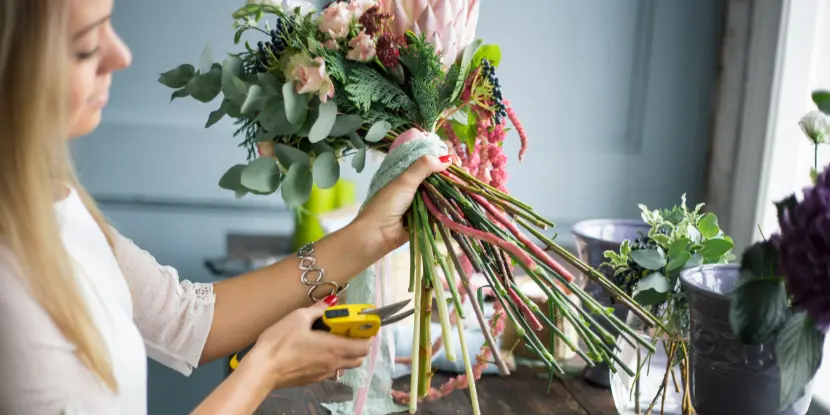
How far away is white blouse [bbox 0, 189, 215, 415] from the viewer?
0.58 meters

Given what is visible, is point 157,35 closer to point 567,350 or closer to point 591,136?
point 591,136

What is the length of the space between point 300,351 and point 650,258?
15.1 inches

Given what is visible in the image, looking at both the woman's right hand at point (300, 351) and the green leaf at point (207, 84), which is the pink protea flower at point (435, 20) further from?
Result: the woman's right hand at point (300, 351)

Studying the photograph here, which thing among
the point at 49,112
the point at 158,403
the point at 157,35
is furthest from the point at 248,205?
the point at 49,112

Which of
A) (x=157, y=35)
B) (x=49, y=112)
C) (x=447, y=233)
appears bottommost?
(x=447, y=233)

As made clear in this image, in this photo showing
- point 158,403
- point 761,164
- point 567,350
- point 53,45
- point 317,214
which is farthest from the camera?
point 158,403

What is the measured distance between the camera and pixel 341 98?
0.82 m

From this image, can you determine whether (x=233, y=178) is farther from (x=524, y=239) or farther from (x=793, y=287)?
(x=793, y=287)

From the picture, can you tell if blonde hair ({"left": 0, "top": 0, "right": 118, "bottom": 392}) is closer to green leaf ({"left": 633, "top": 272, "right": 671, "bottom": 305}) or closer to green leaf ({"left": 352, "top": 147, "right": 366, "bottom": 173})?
green leaf ({"left": 352, "top": 147, "right": 366, "bottom": 173})

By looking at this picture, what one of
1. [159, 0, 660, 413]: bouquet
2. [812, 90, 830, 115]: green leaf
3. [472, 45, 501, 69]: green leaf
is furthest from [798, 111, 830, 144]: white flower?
[472, 45, 501, 69]: green leaf

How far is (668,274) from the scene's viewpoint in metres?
0.78

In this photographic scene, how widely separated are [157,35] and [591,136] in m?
1.03

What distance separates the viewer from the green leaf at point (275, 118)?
82cm

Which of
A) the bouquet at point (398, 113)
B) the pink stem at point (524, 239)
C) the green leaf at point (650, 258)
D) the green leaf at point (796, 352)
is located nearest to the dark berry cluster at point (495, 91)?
the bouquet at point (398, 113)
